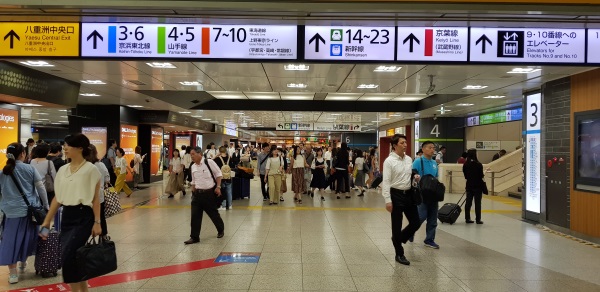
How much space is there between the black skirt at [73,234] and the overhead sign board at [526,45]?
4693 mm

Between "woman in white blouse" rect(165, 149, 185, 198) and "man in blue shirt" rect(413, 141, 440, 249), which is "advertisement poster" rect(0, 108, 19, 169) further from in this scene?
"man in blue shirt" rect(413, 141, 440, 249)

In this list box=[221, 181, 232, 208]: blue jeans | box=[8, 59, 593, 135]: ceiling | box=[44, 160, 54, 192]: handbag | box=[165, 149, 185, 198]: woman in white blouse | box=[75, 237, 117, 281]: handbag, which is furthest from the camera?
box=[165, 149, 185, 198]: woman in white blouse

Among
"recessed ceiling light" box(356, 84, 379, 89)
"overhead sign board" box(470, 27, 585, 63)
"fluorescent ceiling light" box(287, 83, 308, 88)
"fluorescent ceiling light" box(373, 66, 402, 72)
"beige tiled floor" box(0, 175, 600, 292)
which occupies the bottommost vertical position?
"beige tiled floor" box(0, 175, 600, 292)

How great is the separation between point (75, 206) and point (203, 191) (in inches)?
127

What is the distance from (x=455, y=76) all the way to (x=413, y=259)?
4116mm

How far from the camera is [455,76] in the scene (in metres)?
8.47

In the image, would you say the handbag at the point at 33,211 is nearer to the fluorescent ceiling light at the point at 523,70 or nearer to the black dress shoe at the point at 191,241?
the black dress shoe at the point at 191,241

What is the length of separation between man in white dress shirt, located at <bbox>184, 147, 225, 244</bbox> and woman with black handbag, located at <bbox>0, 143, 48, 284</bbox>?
2427mm

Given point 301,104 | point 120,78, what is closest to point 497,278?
point 120,78

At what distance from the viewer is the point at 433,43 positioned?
5398 millimetres

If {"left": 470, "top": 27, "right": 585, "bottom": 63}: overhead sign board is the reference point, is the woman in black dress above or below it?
below

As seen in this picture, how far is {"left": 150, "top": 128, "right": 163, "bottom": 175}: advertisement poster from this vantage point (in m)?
19.4

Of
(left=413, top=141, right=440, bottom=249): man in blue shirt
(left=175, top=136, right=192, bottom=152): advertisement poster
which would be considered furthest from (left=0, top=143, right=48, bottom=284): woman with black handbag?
(left=175, top=136, right=192, bottom=152): advertisement poster

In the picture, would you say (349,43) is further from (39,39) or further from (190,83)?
(190,83)
